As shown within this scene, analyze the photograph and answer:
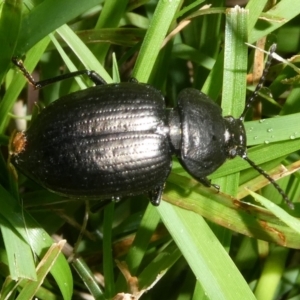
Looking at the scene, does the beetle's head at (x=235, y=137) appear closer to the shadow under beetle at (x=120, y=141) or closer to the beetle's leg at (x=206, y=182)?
the shadow under beetle at (x=120, y=141)

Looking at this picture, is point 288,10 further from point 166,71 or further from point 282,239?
point 282,239

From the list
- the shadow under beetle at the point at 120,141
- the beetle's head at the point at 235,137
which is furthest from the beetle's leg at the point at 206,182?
the beetle's head at the point at 235,137

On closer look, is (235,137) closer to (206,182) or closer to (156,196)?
(206,182)

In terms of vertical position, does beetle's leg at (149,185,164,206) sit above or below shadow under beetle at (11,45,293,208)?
below

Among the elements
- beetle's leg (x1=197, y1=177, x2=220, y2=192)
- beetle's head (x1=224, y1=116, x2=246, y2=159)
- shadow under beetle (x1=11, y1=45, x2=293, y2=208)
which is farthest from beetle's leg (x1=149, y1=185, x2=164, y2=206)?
beetle's head (x1=224, y1=116, x2=246, y2=159)

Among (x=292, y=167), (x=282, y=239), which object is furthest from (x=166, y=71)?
(x=282, y=239)

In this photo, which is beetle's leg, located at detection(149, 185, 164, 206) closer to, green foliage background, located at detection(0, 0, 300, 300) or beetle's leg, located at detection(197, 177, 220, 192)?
green foliage background, located at detection(0, 0, 300, 300)

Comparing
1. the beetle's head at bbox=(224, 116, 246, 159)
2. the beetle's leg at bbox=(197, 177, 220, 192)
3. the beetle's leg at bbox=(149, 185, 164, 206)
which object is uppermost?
the beetle's head at bbox=(224, 116, 246, 159)

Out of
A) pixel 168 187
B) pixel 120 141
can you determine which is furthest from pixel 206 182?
pixel 120 141
